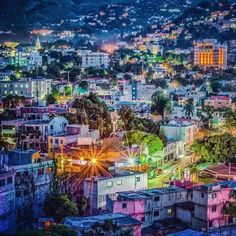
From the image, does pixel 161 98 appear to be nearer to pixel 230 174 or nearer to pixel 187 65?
pixel 230 174

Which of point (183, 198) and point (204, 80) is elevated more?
point (204, 80)

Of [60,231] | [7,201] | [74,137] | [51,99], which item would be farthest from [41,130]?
[60,231]

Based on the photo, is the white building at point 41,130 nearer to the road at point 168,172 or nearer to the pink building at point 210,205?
the road at point 168,172

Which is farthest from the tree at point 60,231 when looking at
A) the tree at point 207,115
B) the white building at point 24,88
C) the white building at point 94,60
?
the white building at point 94,60

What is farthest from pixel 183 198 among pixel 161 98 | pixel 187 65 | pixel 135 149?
pixel 187 65

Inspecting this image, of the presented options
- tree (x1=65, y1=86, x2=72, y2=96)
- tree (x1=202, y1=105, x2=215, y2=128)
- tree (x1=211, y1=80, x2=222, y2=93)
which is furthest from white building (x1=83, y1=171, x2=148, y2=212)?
tree (x1=211, y1=80, x2=222, y2=93)

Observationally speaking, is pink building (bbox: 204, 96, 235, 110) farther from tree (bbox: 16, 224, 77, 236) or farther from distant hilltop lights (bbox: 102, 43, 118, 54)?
distant hilltop lights (bbox: 102, 43, 118, 54)
